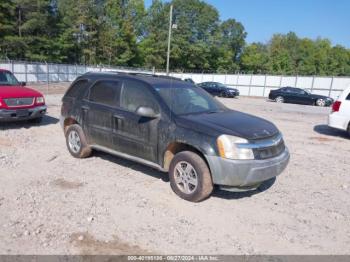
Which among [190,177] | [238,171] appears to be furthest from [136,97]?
[238,171]

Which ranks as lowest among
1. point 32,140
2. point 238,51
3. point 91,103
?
point 32,140

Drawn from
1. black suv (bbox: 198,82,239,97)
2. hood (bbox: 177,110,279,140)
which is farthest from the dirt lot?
black suv (bbox: 198,82,239,97)

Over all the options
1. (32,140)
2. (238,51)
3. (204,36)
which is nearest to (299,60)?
(238,51)

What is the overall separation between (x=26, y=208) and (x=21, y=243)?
88 centimetres

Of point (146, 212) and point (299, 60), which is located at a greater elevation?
point (299, 60)

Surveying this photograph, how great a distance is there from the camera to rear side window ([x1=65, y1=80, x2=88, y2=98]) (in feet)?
20.4

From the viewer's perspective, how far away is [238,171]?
4.11 meters

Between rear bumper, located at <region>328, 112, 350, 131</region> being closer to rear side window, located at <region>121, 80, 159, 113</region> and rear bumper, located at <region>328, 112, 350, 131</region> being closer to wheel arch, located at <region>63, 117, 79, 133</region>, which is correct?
rear side window, located at <region>121, 80, 159, 113</region>

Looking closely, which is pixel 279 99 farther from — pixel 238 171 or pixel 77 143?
pixel 238 171

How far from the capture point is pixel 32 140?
26.0ft

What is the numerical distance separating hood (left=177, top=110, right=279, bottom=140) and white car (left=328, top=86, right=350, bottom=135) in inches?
236

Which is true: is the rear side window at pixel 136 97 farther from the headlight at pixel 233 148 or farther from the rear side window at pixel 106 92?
the headlight at pixel 233 148

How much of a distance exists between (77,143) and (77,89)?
1.10 meters

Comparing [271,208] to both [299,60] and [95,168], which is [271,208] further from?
[299,60]
